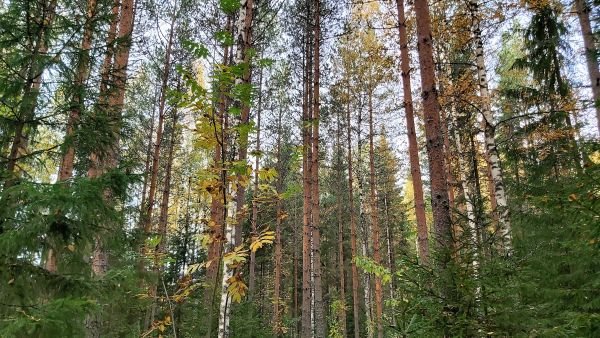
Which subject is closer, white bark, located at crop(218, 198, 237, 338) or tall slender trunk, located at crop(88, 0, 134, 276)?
white bark, located at crop(218, 198, 237, 338)

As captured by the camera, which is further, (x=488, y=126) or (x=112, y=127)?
(x=488, y=126)

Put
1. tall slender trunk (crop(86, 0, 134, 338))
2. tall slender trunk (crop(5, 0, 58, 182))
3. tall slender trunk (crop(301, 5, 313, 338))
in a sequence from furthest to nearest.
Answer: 1. tall slender trunk (crop(301, 5, 313, 338))
2. tall slender trunk (crop(86, 0, 134, 338))
3. tall slender trunk (crop(5, 0, 58, 182))

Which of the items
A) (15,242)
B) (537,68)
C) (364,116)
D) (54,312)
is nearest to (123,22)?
(15,242)

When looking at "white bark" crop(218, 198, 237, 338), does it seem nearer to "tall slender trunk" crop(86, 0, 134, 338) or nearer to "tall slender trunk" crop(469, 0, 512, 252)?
"tall slender trunk" crop(86, 0, 134, 338)

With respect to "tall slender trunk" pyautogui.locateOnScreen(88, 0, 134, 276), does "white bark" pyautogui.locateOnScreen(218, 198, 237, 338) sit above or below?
below

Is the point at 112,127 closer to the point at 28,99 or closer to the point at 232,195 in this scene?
the point at 28,99

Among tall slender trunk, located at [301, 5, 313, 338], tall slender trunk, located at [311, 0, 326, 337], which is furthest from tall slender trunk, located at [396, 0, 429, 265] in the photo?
tall slender trunk, located at [301, 5, 313, 338]

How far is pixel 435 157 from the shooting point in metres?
4.64

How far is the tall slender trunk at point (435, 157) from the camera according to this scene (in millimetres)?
3211

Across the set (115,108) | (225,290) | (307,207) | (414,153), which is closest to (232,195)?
(115,108)

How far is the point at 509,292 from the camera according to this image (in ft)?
9.82

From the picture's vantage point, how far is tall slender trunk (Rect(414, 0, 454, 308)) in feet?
10.5

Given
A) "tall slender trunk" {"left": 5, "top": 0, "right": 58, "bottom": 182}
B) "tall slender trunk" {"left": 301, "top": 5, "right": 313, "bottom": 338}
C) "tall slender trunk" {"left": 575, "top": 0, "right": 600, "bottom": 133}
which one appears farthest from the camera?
"tall slender trunk" {"left": 301, "top": 5, "right": 313, "bottom": 338}

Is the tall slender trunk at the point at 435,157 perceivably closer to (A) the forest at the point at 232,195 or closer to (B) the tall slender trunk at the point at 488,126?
(A) the forest at the point at 232,195
